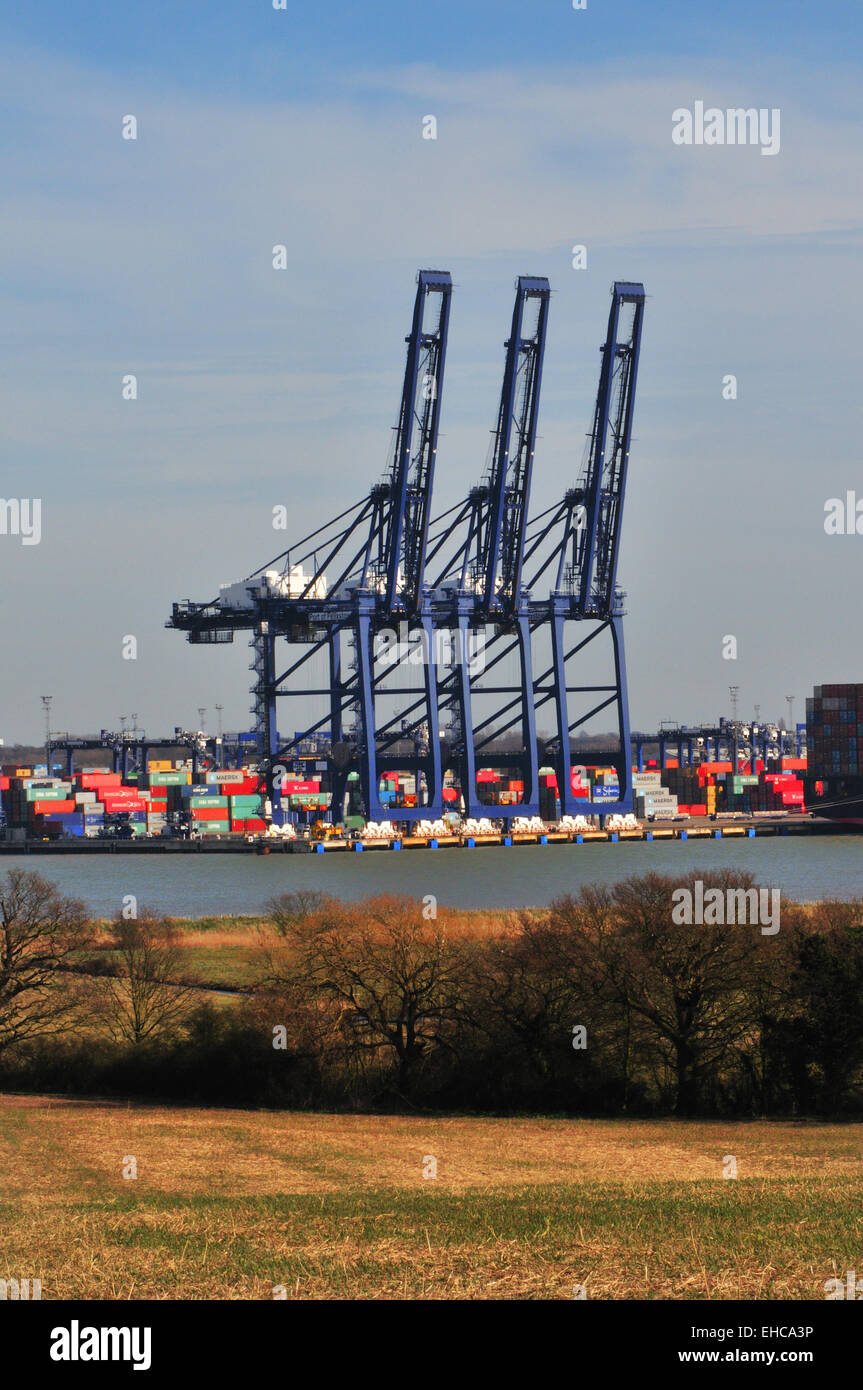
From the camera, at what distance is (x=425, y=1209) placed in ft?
33.4

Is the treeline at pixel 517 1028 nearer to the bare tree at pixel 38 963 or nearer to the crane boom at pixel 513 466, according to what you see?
the bare tree at pixel 38 963

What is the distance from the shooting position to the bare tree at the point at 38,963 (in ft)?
76.9

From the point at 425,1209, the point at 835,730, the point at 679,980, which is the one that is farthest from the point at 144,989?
the point at 835,730

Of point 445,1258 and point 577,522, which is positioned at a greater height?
point 577,522

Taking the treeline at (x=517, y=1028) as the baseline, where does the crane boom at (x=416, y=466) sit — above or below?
above

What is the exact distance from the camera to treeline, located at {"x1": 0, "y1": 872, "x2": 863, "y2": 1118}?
67.0ft

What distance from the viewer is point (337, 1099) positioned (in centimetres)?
2095

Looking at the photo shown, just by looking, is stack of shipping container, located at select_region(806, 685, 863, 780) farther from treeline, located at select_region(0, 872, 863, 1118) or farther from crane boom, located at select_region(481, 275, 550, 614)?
treeline, located at select_region(0, 872, 863, 1118)

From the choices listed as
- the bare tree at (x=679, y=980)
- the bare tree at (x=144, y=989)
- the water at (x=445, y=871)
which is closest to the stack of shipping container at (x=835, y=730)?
the water at (x=445, y=871)

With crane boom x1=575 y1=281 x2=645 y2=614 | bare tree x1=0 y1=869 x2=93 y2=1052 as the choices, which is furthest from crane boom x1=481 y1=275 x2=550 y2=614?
bare tree x1=0 y1=869 x2=93 y2=1052

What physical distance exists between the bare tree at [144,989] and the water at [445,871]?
15.2m

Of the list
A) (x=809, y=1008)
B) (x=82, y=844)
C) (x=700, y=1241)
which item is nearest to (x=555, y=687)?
(x=82, y=844)
